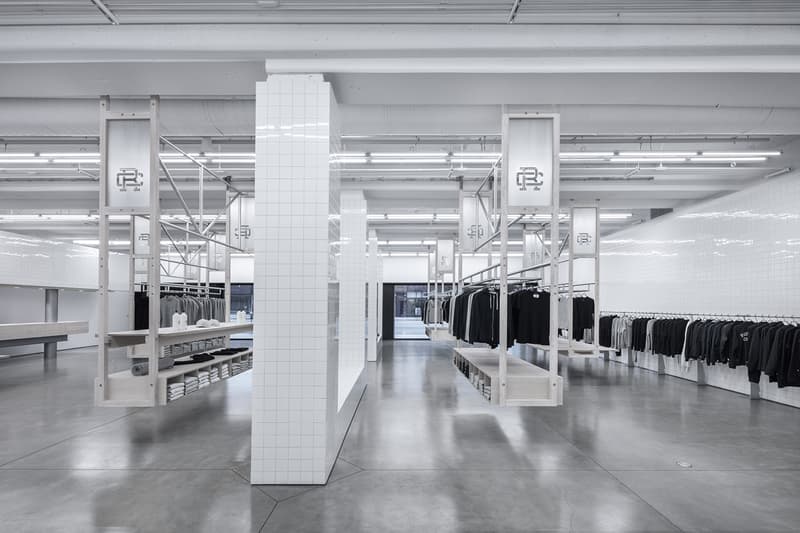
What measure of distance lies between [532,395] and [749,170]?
Result: 21.6ft

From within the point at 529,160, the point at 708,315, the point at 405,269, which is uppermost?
the point at 529,160

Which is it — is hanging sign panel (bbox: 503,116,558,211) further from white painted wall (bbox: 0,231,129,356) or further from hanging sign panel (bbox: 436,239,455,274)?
white painted wall (bbox: 0,231,129,356)

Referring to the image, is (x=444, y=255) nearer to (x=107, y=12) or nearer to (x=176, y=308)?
(x=176, y=308)

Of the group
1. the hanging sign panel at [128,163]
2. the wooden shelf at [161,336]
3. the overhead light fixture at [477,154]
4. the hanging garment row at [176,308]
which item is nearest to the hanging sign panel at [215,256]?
Answer: the hanging garment row at [176,308]

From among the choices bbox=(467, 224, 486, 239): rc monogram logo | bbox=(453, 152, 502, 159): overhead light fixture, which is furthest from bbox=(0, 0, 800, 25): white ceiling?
bbox=(467, 224, 486, 239): rc monogram logo

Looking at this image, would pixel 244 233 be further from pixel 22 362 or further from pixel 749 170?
pixel 22 362

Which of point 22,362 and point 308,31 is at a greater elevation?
point 308,31

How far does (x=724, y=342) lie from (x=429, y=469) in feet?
22.2

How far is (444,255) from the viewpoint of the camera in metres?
13.1

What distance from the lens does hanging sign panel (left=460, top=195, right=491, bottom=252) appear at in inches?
316

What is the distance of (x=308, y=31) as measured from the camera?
434 centimetres

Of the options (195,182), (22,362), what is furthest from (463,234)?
(22,362)

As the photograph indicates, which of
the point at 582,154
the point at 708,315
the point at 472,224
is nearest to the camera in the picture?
the point at 582,154

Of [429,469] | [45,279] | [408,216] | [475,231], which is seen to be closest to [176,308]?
[429,469]
